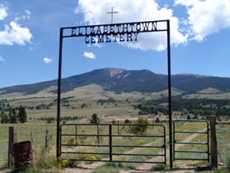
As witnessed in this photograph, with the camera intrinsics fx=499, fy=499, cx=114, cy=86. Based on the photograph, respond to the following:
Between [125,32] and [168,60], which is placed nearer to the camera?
[168,60]

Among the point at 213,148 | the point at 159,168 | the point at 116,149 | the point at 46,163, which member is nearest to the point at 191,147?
the point at 116,149

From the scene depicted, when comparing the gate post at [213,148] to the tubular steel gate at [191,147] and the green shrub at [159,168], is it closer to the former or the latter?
the tubular steel gate at [191,147]

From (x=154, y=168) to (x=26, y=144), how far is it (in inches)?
161

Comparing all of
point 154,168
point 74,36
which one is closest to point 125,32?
point 74,36

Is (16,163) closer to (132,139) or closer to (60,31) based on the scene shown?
(60,31)

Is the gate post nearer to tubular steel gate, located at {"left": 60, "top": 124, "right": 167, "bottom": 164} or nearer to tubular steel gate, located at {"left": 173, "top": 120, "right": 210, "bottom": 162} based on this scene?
tubular steel gate, located at {"left": 173, "top": 120, "right": 210, "bottom": 162}

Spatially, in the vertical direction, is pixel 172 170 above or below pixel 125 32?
below

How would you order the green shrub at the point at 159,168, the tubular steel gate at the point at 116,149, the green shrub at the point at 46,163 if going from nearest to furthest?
1. the green shrub at the point at 46,163
2. the green shrub at the point at 159,168
3. the tubular steel gate at the point at 116,149

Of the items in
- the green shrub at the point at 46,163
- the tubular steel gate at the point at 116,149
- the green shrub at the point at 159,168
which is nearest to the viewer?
the green shrub at the point at 46,163

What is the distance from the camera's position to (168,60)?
1594cm

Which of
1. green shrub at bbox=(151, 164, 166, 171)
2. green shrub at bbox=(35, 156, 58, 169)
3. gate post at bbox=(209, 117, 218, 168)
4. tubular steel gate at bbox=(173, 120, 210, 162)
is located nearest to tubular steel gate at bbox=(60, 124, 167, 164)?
green shrub at bbox=(151, 164, 166, 171)

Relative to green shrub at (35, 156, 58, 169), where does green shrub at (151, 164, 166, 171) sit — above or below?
below

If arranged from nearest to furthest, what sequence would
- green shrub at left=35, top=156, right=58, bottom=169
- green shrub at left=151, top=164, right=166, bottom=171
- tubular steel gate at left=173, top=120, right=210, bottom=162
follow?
green shrub at left=35, top=156, right=58, bottom=169
green shrub at left=151, top=164, right=166, bottom=171
tubular steel gate at left=173, top=120, right=210, bottom=162

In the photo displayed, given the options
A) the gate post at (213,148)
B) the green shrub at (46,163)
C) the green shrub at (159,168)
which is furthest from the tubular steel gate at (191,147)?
the green shrub at (46,163)
